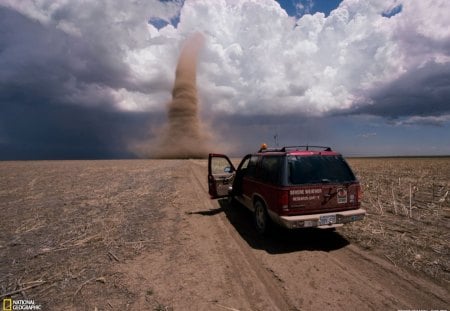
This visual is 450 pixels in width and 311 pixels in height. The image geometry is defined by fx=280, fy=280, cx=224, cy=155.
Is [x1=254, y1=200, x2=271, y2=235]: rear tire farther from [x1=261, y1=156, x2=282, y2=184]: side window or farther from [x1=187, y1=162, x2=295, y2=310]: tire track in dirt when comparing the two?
[x1=261, y1=156, x2=282, y2=184]: side window

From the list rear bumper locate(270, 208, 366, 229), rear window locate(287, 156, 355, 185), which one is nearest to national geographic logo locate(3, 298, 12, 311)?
rear bumper locate(270, 208, 366, 229)

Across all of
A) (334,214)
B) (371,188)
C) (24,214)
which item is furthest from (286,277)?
(371,188)

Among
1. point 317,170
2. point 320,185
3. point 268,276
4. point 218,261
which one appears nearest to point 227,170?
point 317,170

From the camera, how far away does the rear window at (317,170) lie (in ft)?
Answer: 19.8

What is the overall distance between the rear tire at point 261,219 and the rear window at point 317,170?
4.24 ft

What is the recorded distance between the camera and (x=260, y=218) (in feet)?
23.1

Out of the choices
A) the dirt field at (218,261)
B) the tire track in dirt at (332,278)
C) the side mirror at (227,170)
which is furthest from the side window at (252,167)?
the tire track in dirt at (332,278)

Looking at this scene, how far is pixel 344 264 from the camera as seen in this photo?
516cm

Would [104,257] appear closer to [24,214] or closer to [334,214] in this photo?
[334,214]

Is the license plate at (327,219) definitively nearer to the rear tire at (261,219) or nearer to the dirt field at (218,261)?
the dirt field at (218,261)

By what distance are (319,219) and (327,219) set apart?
0.67 feet

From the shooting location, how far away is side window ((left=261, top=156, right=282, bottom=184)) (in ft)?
20.5

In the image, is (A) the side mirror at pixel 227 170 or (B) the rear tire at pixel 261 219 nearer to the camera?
(B) the rear tire at pixel 261 219

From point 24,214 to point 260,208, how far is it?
26.2 ft
